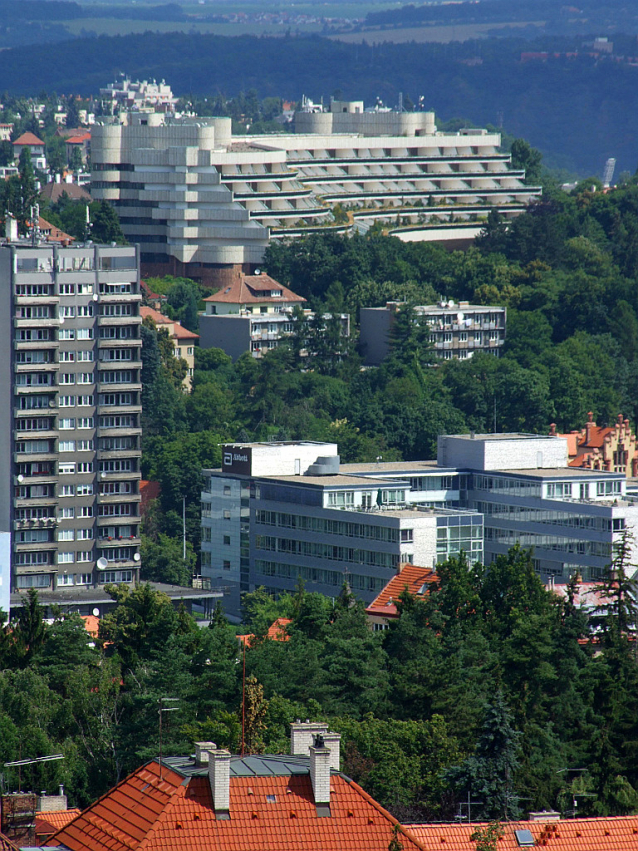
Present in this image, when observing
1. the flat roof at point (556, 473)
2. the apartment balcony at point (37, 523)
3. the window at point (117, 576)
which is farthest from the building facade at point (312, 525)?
the apartment balcony at point (37, 523)

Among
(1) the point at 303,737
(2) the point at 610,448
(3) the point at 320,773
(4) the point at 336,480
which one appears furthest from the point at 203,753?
(2) the point at 610,448

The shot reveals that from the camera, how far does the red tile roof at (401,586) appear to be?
406ft

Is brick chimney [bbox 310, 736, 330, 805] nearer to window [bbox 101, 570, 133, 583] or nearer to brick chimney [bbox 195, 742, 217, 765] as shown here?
brick chimney [bbox 195, 742, 217, 765]

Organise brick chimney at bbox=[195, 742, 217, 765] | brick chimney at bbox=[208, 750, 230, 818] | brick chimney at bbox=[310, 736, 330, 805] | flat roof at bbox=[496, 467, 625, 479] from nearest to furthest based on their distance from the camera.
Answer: brick chimney at bbox=[208, 750, 230, 818]
brick chimney at bbox=[310, 736, 330, 805]
brick chimney at bbox=[195, 742, 217, 765]
flat roof at bbox=[496, 467, 625, 479]

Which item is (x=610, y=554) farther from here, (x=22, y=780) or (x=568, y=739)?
(x=22, y=780)

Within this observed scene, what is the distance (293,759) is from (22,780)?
15.0 meters

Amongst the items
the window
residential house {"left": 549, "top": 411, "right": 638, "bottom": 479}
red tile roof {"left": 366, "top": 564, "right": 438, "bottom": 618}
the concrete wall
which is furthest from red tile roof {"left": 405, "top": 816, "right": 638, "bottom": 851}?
residential house {"left": 549, "top": 411, "right": 638, "bottom": 479}

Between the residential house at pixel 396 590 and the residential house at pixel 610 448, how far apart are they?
52189mm

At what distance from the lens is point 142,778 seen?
64.1m

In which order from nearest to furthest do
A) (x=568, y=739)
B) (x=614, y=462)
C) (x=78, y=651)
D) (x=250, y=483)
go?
(x=568, y=739)
(x=78, y=651)
(x=250, y=483)
(x=614, y=462)

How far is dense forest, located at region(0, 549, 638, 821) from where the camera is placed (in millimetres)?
78250

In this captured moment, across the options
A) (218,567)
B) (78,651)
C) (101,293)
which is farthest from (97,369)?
(78,651)

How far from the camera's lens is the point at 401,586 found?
127m

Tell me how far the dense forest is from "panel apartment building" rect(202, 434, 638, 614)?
28944mm
